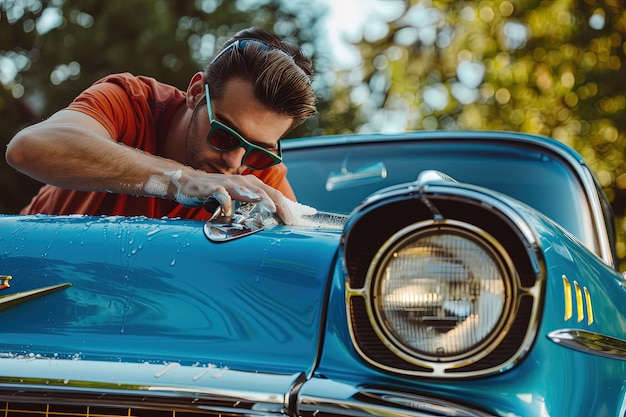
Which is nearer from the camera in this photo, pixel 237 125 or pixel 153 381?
pixel 153 381

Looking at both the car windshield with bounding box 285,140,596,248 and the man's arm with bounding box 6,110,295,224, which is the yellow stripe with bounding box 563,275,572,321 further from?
the car windshield with bounding box 285,140,596,248

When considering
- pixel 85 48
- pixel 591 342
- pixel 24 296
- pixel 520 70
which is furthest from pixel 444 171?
pixel 85 48

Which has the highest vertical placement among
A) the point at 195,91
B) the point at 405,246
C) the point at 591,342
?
the point at 195,91

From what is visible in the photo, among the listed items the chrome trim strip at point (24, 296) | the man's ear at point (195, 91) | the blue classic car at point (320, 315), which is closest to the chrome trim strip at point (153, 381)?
the blue classic car at point (320, 315)

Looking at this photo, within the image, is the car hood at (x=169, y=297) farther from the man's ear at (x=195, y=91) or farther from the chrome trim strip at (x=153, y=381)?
the man's ear at (x=195, y=91)

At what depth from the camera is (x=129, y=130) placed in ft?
7.93

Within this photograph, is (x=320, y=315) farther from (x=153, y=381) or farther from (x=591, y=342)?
(x=591, y=342)

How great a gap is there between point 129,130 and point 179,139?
15 cm

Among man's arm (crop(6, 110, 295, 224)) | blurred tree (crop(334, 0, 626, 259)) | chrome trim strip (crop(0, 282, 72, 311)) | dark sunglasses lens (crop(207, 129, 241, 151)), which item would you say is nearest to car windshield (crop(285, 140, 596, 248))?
dark sunglasses lens (crop(207, 129, 241, 151))

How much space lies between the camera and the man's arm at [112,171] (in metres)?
1.80

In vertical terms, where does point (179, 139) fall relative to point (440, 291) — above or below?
above

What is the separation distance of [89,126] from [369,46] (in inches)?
541

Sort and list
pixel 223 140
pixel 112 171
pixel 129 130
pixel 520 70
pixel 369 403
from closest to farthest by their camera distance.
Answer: pixel 369 403
pixel 112 171
pixel 223 140
pixel 129 130
pixel 520 70

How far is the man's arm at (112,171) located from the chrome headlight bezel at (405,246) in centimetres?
45
